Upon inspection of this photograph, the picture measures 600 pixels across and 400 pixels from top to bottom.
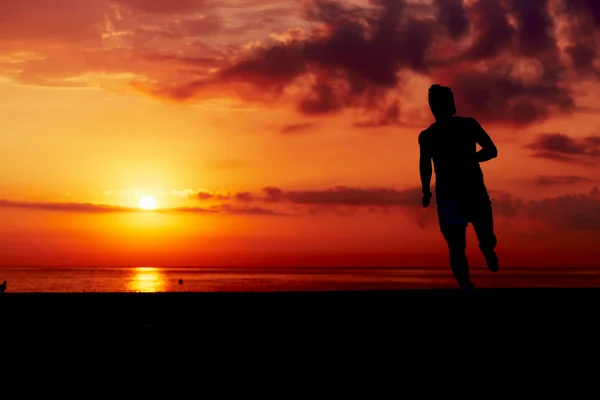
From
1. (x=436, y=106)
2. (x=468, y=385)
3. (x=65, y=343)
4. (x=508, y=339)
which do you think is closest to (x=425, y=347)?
(x=508, y=339)

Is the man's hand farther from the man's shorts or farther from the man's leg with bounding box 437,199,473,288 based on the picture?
the man's shorts

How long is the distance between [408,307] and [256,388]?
12.4 feet

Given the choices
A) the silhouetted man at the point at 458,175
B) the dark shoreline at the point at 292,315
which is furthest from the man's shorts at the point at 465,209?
the dark shoreline at the point at 292,315

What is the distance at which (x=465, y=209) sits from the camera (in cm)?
891

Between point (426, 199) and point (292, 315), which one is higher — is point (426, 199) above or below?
above

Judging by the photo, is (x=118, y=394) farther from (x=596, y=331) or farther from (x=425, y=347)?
(x=596, y=331)

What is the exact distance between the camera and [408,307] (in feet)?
24.9

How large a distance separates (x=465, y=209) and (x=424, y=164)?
2.34 feet

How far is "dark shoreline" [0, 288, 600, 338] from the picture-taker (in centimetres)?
608

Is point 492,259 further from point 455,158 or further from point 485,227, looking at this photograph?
point 455,158

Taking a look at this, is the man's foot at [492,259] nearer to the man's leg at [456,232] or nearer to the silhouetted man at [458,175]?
the silhouetted man at [458,175]

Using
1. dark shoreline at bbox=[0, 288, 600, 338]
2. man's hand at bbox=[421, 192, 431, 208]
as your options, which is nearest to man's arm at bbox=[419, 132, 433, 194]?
man's hand at bbox=[421, 192, 431, 208]

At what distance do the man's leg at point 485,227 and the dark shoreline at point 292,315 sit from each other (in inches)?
23.5

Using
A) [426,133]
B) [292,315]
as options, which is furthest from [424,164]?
[292,315]
